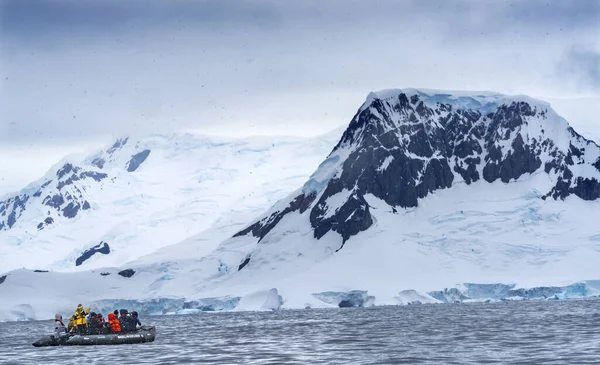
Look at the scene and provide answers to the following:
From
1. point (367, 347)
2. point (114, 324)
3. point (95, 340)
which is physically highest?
point (114, 324)

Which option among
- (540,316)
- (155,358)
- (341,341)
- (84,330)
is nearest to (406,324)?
(540,316)

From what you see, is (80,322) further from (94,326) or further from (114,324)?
(114,324)

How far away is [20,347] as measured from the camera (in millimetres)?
95625

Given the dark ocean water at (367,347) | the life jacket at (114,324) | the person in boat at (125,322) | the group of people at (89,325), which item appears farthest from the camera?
the person in boat at (125,322)

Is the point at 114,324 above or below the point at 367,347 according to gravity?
above

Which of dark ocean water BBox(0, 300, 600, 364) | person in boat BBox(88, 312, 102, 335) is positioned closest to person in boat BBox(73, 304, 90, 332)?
person in boat BBox(88, 312, 102, 335)

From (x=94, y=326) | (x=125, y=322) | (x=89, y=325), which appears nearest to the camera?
(x=89, y=325)

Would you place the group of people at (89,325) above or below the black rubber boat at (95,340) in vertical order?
above

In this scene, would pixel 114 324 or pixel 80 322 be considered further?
pixel 114 324

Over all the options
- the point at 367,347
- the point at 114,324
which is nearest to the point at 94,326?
the point at 114,324

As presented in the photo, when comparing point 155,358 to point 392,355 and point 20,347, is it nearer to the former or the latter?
point 392,355

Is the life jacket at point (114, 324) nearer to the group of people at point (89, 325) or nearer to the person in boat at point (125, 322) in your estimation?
the group of people at point (89, 325)

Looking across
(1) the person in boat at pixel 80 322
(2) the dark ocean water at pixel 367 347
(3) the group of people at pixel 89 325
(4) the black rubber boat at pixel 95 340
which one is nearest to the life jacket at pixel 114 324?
(3) the group of people at pixel 89 325

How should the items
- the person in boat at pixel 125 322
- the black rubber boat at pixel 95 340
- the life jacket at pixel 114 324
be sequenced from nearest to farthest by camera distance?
the black rubber boat at pixel 95 340 → the life jacket at pixel 114 324 → the person in boat at pixel 125 322
